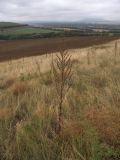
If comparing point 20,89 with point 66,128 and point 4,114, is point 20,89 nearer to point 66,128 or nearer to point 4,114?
point 4,114

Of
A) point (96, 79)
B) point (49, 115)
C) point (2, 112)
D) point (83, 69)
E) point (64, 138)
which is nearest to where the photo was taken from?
point (64, 138)

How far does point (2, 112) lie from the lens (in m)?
4.52

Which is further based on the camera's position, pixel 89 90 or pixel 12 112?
pixel 89 90

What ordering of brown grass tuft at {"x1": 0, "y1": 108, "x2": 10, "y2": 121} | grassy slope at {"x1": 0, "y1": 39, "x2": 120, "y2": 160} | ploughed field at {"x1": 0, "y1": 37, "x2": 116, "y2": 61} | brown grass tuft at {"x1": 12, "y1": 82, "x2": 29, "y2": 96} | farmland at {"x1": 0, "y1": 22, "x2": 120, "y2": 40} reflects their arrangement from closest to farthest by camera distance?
grassy slope at {"x1": 0, "y1": 39, "x2": 120, "y2": 160} < brown grass tuft at {"x1": 0, "y1": 108, "x2": 10, "y2": 121} < brown grass tuft at {"x1": 12, "y1": 82, "x2": 29, "y2": 96} < ploughed field at {"x1": 0, "y1": 37, "x2": 116, "y2": 61} < farmland at {"x1": 0, "y1": 22, "x2": 120, "y2": 40}

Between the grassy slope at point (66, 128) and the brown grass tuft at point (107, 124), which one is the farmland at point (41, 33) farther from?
the brown grass tuft at point (107, 124)

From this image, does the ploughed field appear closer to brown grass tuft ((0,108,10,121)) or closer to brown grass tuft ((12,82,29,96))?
brown grass tuft ((12,82,29,96))

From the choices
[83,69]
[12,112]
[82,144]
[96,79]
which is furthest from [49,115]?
[83,69]

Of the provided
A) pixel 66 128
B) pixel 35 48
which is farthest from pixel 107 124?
pixel 35 48

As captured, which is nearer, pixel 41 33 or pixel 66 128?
pixel 66 128

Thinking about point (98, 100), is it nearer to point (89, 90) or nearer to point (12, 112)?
point (89, 90)

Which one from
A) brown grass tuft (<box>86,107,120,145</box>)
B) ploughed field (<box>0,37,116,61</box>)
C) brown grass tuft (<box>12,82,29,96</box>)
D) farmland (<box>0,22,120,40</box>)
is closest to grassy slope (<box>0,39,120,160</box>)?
brown grass tuft (<box>86,107,120,145</box>)

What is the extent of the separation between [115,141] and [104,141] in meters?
0.13

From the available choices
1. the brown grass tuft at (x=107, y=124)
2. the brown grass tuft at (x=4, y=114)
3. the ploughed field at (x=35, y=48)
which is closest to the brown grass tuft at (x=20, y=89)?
the brown grass tuft at (x=4, y=114)

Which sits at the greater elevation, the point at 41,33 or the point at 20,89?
the point at 20,89
